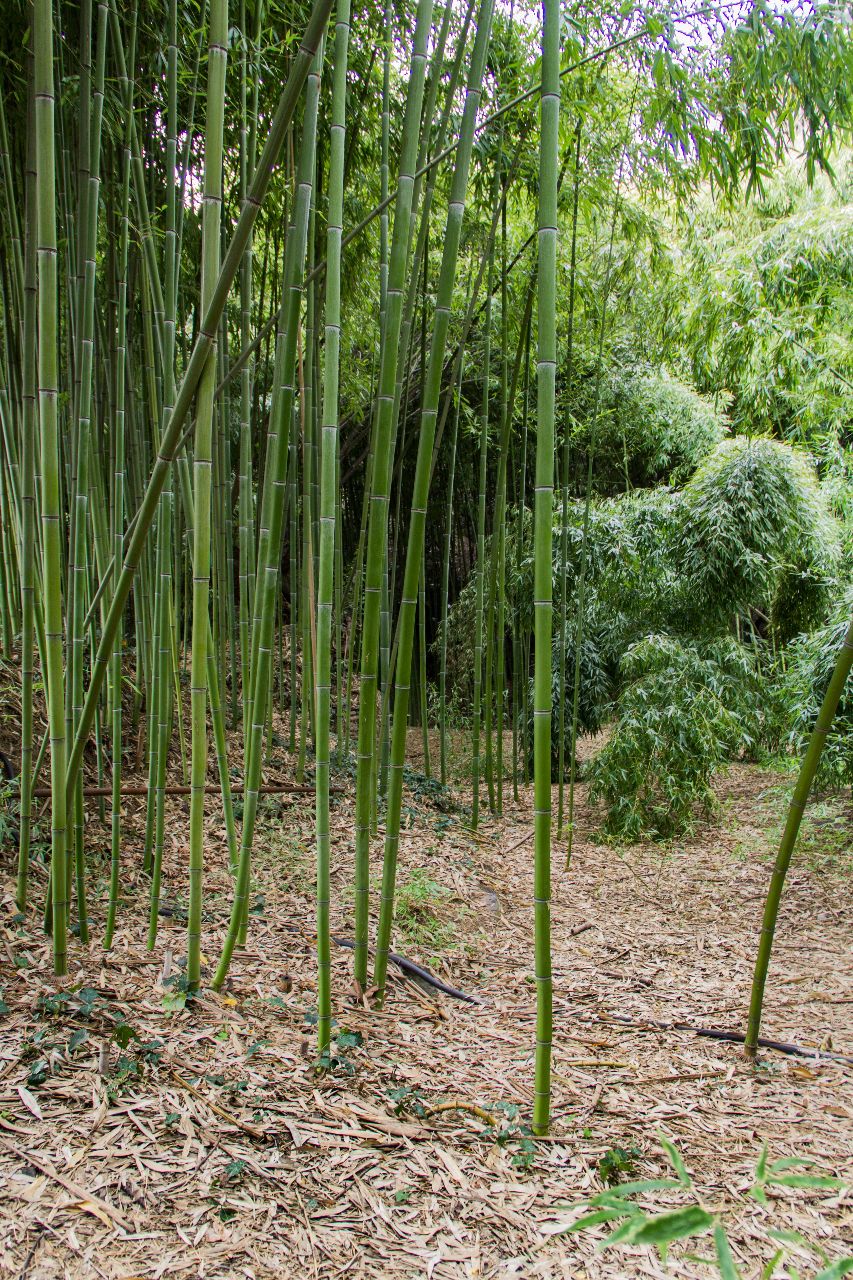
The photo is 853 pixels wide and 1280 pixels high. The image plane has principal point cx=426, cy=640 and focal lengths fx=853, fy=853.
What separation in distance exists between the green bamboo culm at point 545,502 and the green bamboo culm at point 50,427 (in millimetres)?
726

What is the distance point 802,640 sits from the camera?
3.42m

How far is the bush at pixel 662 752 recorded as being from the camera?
326cm

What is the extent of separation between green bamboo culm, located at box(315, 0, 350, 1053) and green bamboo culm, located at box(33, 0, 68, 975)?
1.33ft

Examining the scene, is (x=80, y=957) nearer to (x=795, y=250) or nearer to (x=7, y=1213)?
(x=7, y=1213)

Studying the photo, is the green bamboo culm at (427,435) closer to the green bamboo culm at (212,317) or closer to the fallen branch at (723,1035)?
the green bamboo culm at (212,317)

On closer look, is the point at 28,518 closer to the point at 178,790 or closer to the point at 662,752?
the point at 178,790

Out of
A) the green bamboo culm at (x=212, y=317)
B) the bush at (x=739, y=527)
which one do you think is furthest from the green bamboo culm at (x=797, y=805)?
the bush at (x=739, y=527)

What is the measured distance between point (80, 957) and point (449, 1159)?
0.77 m

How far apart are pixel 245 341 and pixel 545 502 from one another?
113 centimetres

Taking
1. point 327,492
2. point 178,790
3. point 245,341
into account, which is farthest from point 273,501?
point 178,790

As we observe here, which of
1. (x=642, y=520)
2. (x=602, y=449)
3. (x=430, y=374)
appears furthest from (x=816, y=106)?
(x=602, y=449)

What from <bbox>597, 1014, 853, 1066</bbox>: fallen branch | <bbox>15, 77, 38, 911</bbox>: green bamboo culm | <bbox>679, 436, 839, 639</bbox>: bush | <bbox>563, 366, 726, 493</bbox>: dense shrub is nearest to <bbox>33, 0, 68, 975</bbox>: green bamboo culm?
<bbox>15, 77, 38, 911</bbox>: green bamboo culm

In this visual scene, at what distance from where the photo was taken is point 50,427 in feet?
4.33

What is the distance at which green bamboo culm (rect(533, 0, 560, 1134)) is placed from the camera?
994 mm
